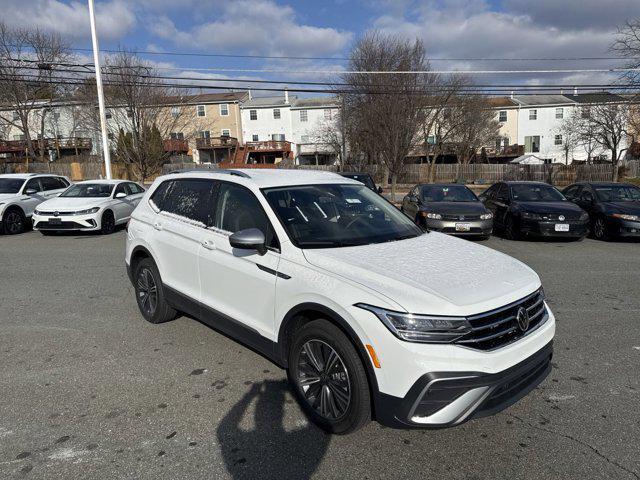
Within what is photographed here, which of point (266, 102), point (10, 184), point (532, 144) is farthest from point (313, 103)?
point (10, 184)

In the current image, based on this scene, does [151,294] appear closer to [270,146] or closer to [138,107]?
[138,107]

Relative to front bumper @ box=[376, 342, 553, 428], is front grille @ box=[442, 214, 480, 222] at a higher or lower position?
higher

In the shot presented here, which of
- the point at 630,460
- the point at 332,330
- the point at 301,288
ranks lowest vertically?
the point at 630,460

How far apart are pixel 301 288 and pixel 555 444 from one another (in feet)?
6.32

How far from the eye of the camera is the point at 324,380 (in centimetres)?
300

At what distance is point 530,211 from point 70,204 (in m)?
11.8

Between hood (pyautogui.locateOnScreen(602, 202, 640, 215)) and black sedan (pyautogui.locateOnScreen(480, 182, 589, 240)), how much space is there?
0.86m

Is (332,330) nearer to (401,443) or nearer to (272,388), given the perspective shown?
(401,443)

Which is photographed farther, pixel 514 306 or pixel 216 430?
pixel 216 430

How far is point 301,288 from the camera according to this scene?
3041 millimetres

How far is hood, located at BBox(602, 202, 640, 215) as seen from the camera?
34.6 ft

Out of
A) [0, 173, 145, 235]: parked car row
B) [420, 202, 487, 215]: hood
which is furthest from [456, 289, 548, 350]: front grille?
[0, 173, 145, 235]: parked car row

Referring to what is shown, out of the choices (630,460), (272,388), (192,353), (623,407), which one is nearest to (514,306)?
(630,460)

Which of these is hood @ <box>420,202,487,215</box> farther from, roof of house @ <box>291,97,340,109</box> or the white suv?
roof of house @ <box>291,97,340,109</box>
